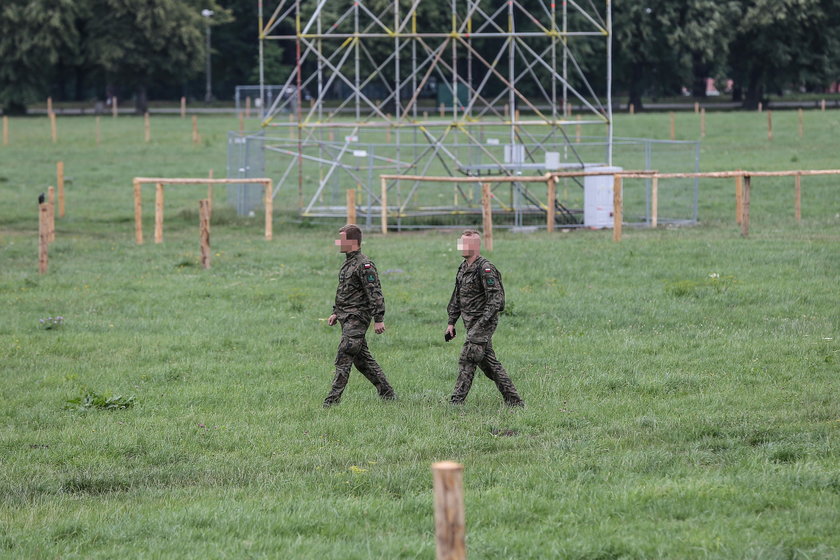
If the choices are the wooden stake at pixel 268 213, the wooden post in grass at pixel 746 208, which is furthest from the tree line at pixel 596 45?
the wooden post in grass at pixel 746 208

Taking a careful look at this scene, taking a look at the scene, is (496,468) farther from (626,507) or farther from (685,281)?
(685,281)

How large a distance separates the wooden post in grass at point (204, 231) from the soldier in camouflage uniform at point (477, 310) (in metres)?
9.29

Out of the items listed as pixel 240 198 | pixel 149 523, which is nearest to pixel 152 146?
pixel 240 198

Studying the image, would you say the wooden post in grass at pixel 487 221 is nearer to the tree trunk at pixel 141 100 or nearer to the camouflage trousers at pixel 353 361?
the camouflage trousers at pixel 353 361

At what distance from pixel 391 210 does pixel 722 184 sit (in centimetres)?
1168

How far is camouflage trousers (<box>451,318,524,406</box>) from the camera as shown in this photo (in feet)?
33.7

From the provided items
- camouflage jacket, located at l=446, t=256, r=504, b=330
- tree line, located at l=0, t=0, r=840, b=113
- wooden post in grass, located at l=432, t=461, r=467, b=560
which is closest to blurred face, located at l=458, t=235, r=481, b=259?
camouflage jacket, located at l=446, t=256, r=504, b=330

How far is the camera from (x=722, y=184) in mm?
35094

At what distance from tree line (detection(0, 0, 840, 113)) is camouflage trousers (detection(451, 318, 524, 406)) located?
53.1 metres

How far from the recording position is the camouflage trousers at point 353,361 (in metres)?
10.7

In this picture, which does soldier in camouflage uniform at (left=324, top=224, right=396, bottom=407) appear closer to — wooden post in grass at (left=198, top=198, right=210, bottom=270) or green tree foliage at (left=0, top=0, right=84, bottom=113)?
wooden post in grass at (left=198, top=198, right=210, bottom=270)

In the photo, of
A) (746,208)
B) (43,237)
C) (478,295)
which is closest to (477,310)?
(478,295)

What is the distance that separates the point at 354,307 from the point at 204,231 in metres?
9.12

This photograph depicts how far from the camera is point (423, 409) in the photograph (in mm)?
10523
